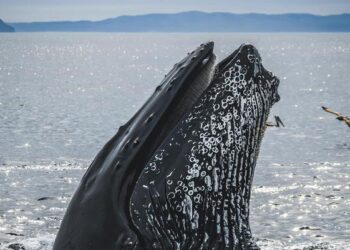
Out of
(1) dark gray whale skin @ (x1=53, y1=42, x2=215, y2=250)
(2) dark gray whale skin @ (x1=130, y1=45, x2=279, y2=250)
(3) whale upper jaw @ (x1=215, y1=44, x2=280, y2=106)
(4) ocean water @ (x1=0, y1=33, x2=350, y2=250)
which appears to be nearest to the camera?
(1) dark gray whale skin @ (x1=53, y1=42, x2=215, y2=250)

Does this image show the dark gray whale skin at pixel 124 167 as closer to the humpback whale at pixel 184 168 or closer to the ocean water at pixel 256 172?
the humpback whale at pixel 184 168

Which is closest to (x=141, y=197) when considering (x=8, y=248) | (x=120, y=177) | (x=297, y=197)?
(x=120, y=177)

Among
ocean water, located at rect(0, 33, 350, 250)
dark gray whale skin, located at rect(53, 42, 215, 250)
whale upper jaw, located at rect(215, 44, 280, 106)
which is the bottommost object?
ocean water, located at rect(0, 33, 350, 250)

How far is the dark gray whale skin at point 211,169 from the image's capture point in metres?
4.58

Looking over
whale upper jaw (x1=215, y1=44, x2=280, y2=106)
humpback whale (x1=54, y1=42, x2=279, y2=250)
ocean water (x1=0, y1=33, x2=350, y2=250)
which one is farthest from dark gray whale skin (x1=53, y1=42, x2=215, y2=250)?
ocean water (x1=0, y1=33, x2=350, y2=250)

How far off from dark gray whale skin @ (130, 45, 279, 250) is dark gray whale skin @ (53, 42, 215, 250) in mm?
98

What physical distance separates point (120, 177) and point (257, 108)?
0.95 metres

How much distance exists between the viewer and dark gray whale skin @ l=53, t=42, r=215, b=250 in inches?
175

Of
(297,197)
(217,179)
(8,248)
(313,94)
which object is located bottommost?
(313,94)

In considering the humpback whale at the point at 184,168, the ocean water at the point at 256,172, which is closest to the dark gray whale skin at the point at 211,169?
the humpback whale at the point at 184,168

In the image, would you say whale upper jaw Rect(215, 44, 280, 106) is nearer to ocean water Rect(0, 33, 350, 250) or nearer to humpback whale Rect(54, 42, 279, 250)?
humpback whale Rect(54, 42, 279, 250)

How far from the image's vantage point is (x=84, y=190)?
4750 millimetres

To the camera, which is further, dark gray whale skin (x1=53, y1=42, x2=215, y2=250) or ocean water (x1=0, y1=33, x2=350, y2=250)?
ocean water (x1=0, y1=33, x2=350, y2=250)

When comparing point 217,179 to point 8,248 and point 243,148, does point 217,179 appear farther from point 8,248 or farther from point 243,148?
point 8,248
